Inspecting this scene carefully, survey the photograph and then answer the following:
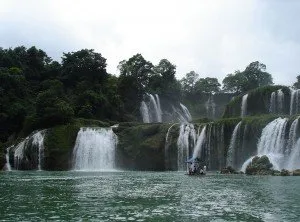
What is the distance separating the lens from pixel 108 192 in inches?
943

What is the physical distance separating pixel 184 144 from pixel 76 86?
86.3ft

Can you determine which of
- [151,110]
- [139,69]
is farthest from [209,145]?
[139,69]

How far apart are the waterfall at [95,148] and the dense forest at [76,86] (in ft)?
15.5

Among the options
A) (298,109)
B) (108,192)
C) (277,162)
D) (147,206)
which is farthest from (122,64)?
(147,206)

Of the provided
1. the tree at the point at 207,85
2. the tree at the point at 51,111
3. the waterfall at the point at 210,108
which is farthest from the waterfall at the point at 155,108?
the tree at the point at 207,85

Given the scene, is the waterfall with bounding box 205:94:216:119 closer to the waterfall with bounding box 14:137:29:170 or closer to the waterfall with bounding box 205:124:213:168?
the waterfall with bounding box 205:124:213:168

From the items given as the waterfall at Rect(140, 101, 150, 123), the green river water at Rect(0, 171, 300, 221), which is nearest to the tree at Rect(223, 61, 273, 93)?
the waterfall at Rect(140, 101, 150, 123)

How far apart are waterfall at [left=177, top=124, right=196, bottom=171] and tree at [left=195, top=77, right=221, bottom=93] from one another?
45180mm

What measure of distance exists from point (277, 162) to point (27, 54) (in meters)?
55.4

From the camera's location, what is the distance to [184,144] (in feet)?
172

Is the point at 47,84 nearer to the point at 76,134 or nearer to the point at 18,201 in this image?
the point at 76,134

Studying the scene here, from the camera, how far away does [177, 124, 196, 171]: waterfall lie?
52.2 metres

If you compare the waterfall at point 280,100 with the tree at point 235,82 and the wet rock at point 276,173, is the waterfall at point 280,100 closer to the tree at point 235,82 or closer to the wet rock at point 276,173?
the wet rock at point 276,173

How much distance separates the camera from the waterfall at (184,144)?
52188 mm
